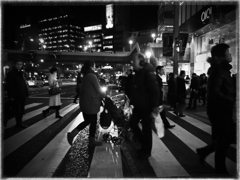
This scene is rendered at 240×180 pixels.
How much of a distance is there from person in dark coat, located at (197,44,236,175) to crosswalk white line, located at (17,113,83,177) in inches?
107

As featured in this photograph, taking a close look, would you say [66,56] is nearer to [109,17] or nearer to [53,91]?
[53,91]

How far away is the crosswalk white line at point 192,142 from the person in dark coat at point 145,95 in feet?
4.02

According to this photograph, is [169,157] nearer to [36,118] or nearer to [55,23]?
[36,118]

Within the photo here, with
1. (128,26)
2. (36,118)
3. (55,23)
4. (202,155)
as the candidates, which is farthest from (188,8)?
(55,23)

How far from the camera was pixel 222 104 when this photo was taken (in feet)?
10.0

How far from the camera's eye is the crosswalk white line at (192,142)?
11.9ft

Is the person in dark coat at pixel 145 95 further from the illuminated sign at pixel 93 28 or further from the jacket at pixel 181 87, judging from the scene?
the illuminated sign at pixel 93 28

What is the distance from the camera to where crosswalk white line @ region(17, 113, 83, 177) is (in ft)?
10.9

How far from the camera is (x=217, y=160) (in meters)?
3.20

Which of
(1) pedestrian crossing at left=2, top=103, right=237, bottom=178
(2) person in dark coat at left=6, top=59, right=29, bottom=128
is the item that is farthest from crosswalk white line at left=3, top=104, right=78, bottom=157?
(2) person in dark coat at left=6, top=59, right=29, bottom=128

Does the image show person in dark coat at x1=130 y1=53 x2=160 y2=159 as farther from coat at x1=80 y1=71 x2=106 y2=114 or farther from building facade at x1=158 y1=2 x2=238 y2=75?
building facade at x1=158 y1=2 x2=238 y2=75

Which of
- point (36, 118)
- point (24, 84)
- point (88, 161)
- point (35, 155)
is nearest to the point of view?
point (88, 161)

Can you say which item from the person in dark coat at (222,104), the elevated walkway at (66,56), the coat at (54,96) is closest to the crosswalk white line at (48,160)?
the coat at (54,96)

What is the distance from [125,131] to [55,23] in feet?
588
